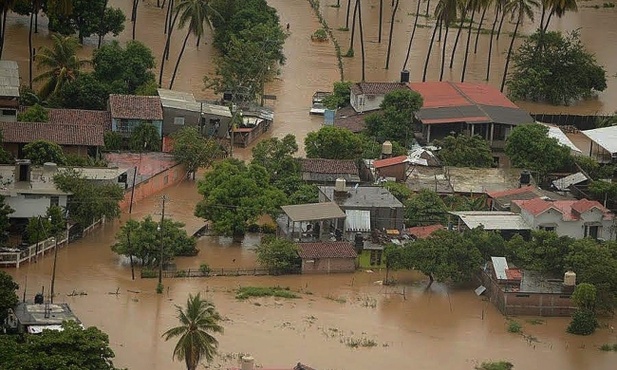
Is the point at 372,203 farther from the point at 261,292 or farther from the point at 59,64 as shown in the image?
the point at 59,64

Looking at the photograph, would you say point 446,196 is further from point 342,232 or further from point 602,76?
point 602,76

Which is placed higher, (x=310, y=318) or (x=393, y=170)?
(x=393, y=170)

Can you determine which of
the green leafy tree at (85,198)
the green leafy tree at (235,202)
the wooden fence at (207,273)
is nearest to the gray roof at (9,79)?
the green leafy tree at (85,198)

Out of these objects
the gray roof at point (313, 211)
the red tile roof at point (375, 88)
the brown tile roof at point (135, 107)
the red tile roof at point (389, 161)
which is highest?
the red tile roof at point (375, 88)

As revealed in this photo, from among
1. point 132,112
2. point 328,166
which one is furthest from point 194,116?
point 328,166

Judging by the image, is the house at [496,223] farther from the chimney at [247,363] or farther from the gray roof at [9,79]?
the gray roof at [9,79]

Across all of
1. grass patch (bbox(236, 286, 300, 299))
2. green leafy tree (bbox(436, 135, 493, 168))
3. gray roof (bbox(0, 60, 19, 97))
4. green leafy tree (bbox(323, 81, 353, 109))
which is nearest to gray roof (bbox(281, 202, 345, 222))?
grass patch (bbox(236, 286, 300, 299))

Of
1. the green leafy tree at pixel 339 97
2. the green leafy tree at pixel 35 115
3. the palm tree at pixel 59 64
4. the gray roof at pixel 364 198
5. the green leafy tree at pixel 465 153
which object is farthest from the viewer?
the green leafy tree at pixel 339 97

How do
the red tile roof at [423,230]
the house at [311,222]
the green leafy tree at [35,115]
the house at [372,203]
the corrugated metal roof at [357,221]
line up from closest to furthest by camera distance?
1. the house at [311,222]
2. the red tile roof at [423,230]
3. the corrugated metal roof at [357,221]
4. the house at [372,203]
5. the green leafy tree at [35,115]
